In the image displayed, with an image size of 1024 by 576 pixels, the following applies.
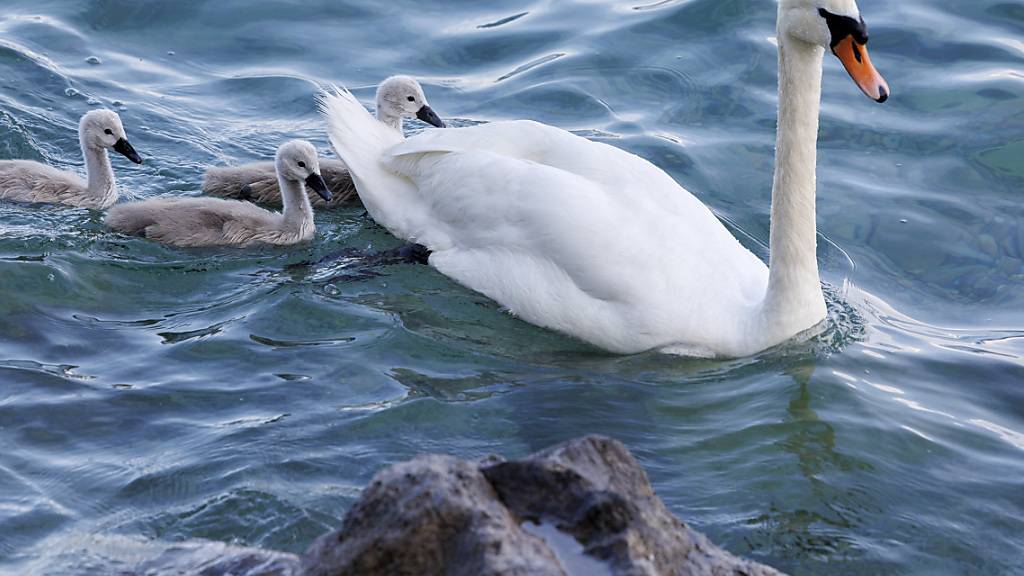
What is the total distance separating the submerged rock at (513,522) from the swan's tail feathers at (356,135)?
4.75 meters

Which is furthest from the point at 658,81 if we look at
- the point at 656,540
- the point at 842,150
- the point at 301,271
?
the point at 656,540

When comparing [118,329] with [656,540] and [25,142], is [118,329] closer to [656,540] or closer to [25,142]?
[25,142]

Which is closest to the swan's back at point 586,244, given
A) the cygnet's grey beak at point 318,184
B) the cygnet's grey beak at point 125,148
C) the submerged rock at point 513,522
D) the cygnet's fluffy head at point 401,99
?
the cygnet's grey beak at point 318,184

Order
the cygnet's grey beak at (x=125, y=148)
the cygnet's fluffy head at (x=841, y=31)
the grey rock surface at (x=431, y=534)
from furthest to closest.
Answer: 1. the cygnet's grey beak at (x=125, y=148)
2. the cygnet's fluffy head at (x=841, y=31)
3. the grey rock surface at (x=431, y=534)

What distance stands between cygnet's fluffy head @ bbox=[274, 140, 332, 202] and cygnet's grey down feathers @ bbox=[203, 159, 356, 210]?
0.59m

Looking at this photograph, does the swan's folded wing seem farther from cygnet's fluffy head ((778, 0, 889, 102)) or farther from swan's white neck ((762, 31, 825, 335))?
cygnet's fluffy head ((778, 0, 889, 102))

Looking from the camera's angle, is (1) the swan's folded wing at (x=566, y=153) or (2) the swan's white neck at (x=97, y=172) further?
(2) the swan's white neck at (x=97, y=172)

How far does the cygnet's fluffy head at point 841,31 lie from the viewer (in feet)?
20.3

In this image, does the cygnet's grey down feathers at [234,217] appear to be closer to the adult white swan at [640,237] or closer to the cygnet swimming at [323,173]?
the cygnet swimming at [323,173]

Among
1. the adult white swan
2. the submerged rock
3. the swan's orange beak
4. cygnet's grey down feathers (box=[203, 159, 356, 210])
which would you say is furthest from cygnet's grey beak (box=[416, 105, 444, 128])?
the submerged rock

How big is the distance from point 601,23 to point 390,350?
6374mm

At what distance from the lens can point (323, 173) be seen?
8.91 m

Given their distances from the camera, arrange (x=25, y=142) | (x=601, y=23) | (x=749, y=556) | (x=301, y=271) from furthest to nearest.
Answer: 1. (x=601, y=23)
2. (x=25, y=142)
3. (x=301, y=271)
4. (x=749, y=556)

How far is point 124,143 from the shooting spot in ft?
28.2
